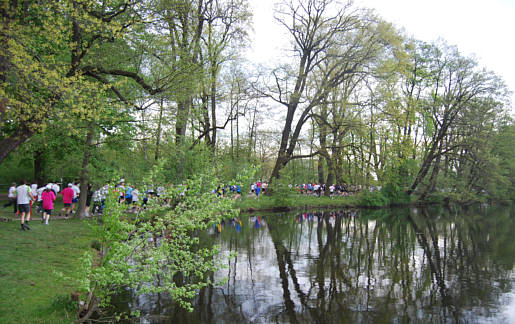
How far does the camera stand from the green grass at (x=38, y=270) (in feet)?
20.6

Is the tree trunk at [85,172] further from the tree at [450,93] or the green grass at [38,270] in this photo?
the tree at [450,93]

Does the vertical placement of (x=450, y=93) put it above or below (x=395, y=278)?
above

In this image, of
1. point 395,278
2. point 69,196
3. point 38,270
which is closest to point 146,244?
point 38,270

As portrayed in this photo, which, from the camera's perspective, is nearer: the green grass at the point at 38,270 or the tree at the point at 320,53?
the green grass at the point at 38,270

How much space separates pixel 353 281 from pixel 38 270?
8.32 meters

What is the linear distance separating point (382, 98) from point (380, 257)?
15.7 meters

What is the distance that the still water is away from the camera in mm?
7949

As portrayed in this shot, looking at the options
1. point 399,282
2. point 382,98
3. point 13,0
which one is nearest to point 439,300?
point 399,282

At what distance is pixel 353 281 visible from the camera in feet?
34.2

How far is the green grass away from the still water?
1.57 meters

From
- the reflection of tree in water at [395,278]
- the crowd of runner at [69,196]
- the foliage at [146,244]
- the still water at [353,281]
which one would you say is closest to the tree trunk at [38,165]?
the crowd of runner at [69,196]

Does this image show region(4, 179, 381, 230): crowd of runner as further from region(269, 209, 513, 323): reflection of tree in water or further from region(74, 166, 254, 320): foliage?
region(269, 209, 513, 323): reflection of tree in water

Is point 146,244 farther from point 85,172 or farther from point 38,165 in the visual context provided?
point 38,165

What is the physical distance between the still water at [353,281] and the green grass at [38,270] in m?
1.57
